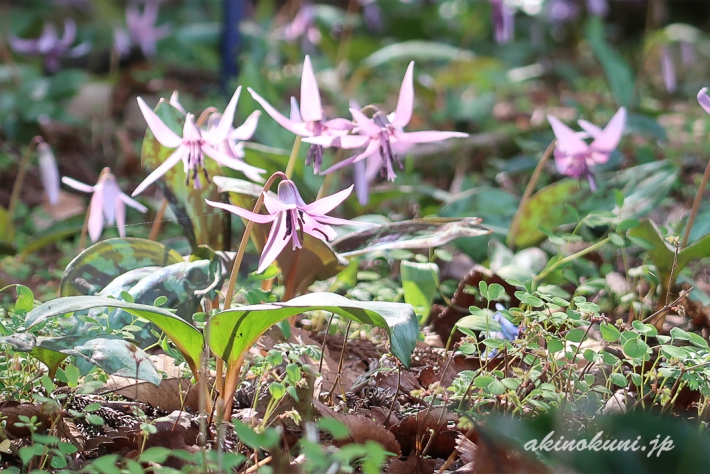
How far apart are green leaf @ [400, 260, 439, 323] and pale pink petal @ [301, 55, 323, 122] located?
39 centimetres

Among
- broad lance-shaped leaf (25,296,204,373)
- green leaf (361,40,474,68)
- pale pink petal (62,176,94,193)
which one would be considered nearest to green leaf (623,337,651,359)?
broad lance-shaped leaf (25,296,204,373)

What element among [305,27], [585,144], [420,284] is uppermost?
[585,144]

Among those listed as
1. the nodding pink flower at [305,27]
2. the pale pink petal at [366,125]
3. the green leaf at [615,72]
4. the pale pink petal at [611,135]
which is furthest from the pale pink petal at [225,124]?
the nodding pink flower at [305,27]

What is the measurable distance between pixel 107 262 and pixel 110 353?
1.54 ft

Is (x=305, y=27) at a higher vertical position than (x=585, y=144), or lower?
lower

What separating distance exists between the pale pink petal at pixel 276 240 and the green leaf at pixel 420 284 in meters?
0.46

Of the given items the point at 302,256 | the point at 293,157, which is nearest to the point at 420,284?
the point at 302,256

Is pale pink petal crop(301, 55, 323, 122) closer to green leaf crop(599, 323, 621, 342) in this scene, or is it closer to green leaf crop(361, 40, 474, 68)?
green leaf crop(599, 323, 621, 342)

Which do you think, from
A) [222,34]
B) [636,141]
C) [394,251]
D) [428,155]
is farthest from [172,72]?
[394,251]

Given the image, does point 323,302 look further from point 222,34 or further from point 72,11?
point 72,11

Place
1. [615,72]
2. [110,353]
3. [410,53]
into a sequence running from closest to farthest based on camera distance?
[110,353] → [615,72] → [410,53]

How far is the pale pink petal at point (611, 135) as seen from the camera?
1.37 metres

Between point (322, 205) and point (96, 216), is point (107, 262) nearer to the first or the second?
point (96, 216)

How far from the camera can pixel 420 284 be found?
5.03 ft
